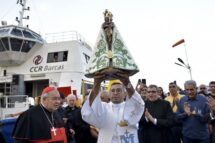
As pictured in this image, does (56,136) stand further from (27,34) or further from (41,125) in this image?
(27,34)

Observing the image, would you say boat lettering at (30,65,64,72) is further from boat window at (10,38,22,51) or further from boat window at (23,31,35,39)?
boat window at (23,31,35,39)

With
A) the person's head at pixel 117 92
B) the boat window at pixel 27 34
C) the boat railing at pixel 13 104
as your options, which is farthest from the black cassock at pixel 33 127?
the boat window at pixel 27 34

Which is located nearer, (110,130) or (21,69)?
(110,130)

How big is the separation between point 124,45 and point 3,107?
1533 centimetres

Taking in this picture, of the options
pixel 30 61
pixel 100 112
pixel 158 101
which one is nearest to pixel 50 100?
pixel 100 112

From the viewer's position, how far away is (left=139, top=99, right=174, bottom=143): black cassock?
596 centimetres

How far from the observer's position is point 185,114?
624 centimetres

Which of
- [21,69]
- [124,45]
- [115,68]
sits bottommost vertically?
[115,68]

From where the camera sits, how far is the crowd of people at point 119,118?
4184mm

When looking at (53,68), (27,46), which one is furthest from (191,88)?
(27,46)

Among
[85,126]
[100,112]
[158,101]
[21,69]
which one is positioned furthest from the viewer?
[21,69]

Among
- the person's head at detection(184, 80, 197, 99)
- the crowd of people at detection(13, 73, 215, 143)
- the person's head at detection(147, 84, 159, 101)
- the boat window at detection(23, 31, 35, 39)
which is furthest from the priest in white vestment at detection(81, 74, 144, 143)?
the boat window at detection(23, 31, 35, 39)

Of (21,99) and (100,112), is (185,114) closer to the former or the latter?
(100,112)

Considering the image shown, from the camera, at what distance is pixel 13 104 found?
702 inches
